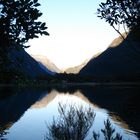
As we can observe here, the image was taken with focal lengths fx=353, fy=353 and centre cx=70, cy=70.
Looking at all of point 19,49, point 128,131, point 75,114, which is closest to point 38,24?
point 19,49

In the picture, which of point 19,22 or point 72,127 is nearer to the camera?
point 19,22

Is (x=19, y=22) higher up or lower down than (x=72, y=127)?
higher up

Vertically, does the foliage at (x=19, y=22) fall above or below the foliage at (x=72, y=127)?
above

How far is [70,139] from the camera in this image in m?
22.0

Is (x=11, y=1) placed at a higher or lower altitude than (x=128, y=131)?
higher

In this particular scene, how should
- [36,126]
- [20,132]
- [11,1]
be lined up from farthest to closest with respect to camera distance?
[36,126] < [20,132] < [11,1]

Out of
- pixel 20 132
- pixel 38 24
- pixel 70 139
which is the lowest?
pixel 20 132

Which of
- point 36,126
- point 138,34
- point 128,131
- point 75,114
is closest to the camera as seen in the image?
point 138,34

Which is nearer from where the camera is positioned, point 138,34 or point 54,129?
point 138,34

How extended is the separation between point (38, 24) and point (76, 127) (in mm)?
12882

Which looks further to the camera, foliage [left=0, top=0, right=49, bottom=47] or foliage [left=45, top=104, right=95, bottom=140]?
foliage [left=45, top=104, right=95, bottom=140]

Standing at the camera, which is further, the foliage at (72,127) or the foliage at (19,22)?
the foliage at (72,127)

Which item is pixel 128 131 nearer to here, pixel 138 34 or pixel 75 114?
pixel 75 114

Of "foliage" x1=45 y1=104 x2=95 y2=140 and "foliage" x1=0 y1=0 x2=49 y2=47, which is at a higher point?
"foliage" x1=0 y1=0 x2=49 y2=47
